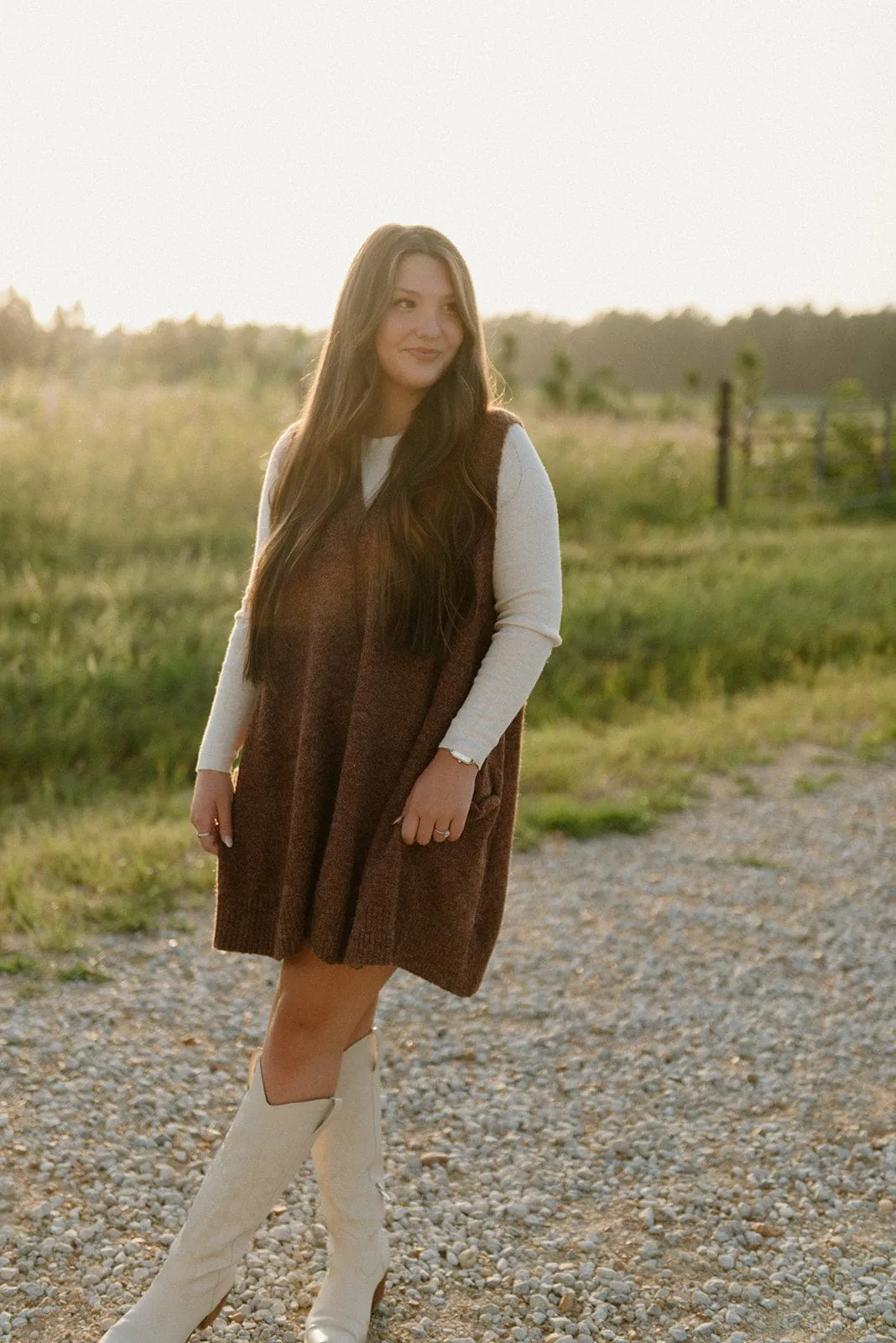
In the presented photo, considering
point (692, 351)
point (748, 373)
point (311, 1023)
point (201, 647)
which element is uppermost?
point (692, 351)

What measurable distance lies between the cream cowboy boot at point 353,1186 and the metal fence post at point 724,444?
13661 mm

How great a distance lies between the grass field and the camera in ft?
17.2

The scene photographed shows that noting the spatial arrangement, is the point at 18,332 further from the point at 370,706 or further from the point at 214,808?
the point at 370,706

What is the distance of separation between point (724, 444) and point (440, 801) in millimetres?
14102

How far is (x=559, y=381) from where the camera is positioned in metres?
34.7

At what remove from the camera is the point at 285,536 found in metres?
2.20

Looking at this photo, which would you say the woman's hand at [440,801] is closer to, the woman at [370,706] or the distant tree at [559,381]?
the woman at [370,706]

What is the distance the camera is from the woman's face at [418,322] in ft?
7.01

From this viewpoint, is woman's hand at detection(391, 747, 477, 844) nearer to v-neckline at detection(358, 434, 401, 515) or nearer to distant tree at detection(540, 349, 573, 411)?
v-neckline at detection(358, 434, 401, 515)

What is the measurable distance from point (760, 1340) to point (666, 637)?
6.55m

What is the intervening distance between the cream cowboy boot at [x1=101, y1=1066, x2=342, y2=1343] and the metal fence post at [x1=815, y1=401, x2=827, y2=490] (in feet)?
56.4

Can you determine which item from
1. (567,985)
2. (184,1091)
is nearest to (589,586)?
(567,985)

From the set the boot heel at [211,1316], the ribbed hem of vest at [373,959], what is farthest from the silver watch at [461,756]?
the boot heel at [211,1316]

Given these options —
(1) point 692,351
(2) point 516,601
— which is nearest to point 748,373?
(2) point 516,601
